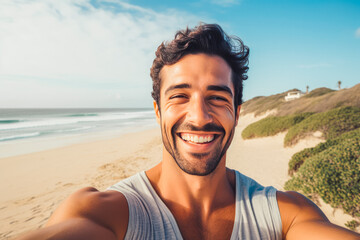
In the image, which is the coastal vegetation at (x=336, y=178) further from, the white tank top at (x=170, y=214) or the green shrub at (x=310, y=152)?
the white tank top at (x=170, y=214)

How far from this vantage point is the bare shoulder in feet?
5.18

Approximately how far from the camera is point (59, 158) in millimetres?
12117

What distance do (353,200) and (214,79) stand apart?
14.3ft

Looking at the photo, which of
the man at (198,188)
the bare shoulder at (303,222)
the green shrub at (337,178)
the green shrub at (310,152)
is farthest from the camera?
the green shrub at (310,152)

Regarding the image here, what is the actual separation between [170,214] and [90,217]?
698 millimetres

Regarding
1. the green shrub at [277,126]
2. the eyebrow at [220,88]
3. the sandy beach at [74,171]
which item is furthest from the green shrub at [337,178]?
the green shrub at [277,126]

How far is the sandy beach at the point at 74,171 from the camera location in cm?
595

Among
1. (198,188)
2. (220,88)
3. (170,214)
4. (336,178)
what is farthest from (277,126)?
(170,214)

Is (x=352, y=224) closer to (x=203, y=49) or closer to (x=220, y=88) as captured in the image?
(x=220, y=88)

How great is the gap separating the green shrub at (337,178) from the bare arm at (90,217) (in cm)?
475

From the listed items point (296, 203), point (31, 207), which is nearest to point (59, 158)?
point (31, 207)

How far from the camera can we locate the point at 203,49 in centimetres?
219

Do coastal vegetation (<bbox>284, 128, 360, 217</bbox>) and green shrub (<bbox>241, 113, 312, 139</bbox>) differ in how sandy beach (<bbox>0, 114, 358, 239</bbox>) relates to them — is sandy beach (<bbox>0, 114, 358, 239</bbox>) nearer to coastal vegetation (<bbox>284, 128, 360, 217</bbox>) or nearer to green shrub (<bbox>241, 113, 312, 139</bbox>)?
coastal vegetation (<bbox>284, 128, 360, 217</bbox>)

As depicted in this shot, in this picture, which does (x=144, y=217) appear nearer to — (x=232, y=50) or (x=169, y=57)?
(x=169, y=57)
